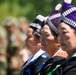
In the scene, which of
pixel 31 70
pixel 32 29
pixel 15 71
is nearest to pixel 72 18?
pixel 31 70

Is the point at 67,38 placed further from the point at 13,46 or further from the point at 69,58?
the point at 13,46

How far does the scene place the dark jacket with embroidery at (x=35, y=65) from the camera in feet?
27.7

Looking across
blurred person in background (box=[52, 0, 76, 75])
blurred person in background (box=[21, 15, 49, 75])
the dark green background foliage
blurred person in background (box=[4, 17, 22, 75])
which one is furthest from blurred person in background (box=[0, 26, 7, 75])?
blurred person in background (box=[52, 0, 76, 75])

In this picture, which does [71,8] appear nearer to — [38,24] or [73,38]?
[73,38]

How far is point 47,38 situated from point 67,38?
1005 mm

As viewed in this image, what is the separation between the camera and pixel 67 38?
6824 millimetres

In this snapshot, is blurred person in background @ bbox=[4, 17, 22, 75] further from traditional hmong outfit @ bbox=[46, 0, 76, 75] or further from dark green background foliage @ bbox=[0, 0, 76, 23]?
traditional hmong outfit @ bbox=[46, 0, 76, 75]

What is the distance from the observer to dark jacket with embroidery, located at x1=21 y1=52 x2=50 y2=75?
8.45 metres

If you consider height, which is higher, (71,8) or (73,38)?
(71,8)

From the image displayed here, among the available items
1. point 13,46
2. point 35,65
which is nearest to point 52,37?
point 35,65

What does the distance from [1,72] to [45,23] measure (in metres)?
7.36

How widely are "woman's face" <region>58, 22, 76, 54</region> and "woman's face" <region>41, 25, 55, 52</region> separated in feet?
2.85

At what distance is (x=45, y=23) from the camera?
314 inches

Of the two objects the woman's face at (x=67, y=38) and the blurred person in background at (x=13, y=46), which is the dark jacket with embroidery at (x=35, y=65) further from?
the blurred person in background at (x=13, y=46)
